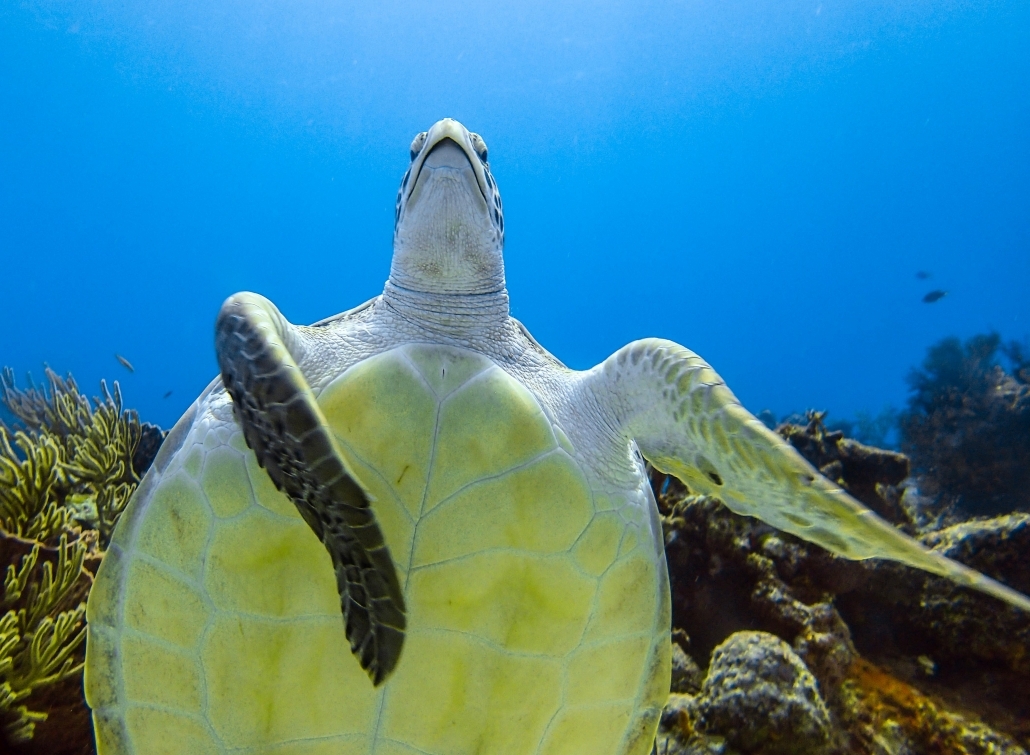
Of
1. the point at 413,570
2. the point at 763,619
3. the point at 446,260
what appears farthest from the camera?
the point at 763,619

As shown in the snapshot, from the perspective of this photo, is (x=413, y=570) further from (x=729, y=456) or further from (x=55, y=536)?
(x=55, y=536)

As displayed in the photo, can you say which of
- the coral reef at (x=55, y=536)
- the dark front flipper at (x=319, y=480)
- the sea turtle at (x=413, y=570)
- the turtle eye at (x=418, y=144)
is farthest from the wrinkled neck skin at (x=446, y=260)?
the coral reef at (x=55, y=536)

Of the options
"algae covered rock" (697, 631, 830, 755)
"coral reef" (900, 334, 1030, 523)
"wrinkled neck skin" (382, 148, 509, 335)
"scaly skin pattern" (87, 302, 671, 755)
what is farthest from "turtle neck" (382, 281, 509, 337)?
"coral reef" (900, 334, 1030, 523)

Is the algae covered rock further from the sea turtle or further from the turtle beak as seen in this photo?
the turtle beak

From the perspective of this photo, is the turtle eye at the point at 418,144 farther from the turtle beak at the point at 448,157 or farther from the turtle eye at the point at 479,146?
the turtle eye at the point at 479,146

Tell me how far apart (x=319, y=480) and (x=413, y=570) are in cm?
52

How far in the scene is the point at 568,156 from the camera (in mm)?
59188

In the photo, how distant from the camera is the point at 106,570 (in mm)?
1617

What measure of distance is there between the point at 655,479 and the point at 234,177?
3170 inches

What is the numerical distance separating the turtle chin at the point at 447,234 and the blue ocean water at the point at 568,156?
4613 centimetres

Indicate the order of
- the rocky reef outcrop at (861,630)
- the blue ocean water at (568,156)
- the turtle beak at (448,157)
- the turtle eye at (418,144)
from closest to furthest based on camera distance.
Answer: the turtle beak at (448,157)
the turtle eye at (418,144)
the rocky reef outcrop at (861,630)
the blue ocean water at (568,156)

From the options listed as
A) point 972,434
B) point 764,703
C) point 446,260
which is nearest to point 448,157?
point 446,260

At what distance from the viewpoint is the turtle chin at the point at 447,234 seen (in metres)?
2.10

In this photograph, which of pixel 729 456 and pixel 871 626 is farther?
pixel 871 626
